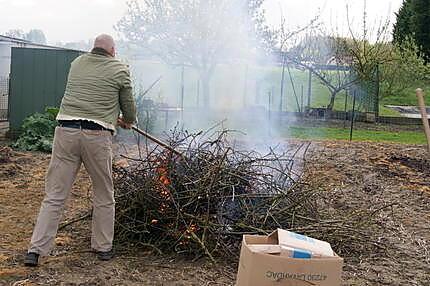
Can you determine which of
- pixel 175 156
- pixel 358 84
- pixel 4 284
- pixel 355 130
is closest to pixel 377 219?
pixel 175 156

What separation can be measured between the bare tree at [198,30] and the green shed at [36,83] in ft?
10.3

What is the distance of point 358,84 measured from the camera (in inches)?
698

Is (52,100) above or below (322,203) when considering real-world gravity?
above

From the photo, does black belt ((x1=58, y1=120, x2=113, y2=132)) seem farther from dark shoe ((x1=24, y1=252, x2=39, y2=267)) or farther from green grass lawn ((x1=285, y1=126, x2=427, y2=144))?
green grass lawn ((x1=285, y1=126, x2=427, y2=144))

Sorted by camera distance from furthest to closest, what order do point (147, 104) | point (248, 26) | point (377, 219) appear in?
1. point (248, 26)
2. point (147, 104)
3. point (377, 219)

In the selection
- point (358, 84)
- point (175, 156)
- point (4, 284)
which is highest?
point (358, 84)

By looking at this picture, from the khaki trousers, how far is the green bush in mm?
5287

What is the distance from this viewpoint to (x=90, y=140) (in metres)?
4.27

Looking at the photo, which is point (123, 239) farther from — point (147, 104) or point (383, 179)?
point (147, 104)

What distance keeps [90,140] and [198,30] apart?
917 centimetres

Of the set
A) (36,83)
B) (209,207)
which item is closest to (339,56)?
(36,83)

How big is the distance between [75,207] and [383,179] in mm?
4191

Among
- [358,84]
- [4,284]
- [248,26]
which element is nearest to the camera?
[4,284]

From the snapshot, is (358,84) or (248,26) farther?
(358,84)
